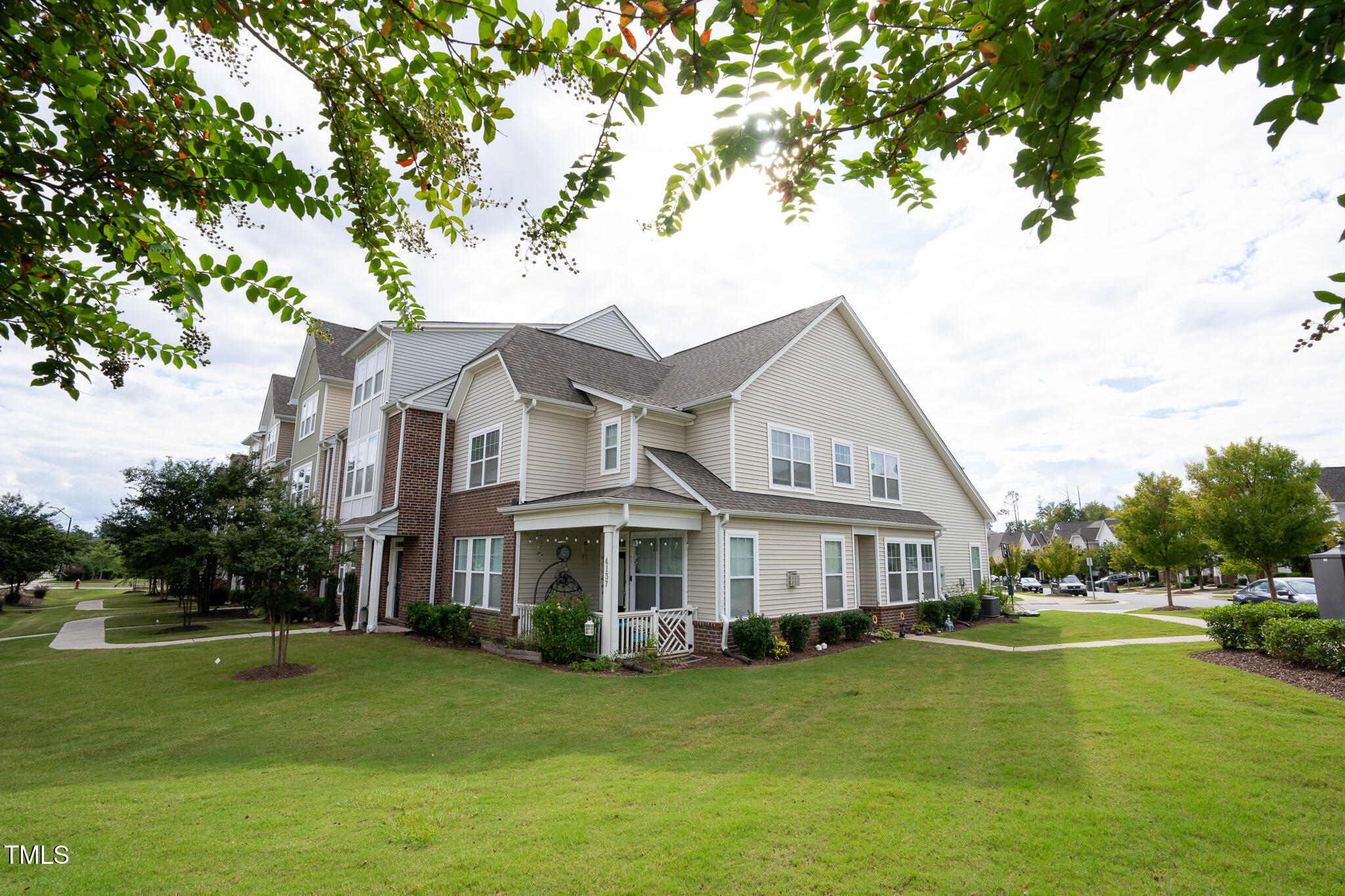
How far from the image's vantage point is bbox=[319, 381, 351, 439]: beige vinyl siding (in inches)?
1016

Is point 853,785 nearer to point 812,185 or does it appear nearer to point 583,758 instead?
point 583,758

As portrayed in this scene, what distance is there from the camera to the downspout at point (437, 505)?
60.4ft

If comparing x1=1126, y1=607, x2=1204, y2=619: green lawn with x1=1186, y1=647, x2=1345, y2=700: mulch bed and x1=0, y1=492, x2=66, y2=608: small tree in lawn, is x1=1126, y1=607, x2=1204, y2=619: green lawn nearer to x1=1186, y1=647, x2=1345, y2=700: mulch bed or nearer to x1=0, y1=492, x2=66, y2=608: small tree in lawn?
x1=1186, y1=647, x2=1345, y2=700: mulch bed

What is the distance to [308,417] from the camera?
1109 inches

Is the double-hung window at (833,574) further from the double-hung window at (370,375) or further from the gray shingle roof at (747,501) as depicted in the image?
the double-hung window at (370,375)

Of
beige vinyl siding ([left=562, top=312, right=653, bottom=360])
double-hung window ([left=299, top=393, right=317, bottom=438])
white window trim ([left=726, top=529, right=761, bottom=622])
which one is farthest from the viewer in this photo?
double-hung window ([left=299, top=393, right=317, bottom=438])

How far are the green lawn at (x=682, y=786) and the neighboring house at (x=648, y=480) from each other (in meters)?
4.14

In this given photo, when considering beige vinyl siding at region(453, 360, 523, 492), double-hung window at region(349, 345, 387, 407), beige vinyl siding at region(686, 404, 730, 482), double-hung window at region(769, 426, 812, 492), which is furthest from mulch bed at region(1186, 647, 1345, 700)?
double-hung window at region(349, 345, 387, 407)

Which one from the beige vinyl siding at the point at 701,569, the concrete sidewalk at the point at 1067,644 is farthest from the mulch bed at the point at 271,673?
the concrete sidewalk at the point at 1067,644

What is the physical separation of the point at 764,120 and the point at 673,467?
1255cm

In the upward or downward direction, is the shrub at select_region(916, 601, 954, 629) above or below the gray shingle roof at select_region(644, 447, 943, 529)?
below

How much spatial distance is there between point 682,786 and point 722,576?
834cm

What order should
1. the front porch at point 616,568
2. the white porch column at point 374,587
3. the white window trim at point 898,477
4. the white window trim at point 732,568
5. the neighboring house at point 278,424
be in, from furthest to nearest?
the neighboring house at point 278,424
the white window trim at point 898,477
the white porch column at point 374,587
the white window trim at point 732,568
the front porch at point 616,568

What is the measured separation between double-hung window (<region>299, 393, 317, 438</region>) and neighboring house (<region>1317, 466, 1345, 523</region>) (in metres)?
71.5
